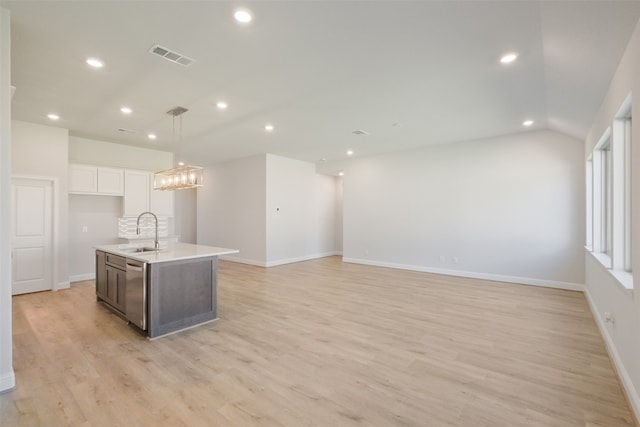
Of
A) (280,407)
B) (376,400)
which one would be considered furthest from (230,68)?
(376,400)

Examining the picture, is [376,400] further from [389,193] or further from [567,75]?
[389,193]

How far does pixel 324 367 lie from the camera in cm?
262

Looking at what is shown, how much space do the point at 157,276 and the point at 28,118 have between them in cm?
395

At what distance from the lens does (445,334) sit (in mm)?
3318

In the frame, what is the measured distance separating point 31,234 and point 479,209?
827 centimetres

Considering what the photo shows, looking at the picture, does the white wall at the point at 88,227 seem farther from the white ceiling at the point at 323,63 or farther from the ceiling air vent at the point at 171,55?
the ceiling air vent at the point at 171,55

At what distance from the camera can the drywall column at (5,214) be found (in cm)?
227

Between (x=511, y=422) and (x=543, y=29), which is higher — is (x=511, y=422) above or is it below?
below

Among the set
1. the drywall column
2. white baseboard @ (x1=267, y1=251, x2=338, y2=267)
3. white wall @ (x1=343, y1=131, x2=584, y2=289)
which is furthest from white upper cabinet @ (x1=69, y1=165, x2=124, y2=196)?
white wall @ (x1=343, y1=131, x2=584, y2=289)

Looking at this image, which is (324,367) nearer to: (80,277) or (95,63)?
(95,63)

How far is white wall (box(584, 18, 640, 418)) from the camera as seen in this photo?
6.70 ft

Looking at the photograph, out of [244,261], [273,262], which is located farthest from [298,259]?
[244,261]

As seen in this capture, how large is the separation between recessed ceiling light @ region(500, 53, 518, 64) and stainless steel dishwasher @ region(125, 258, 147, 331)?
4269 mm

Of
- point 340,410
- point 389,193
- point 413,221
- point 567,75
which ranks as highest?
point 567,75
